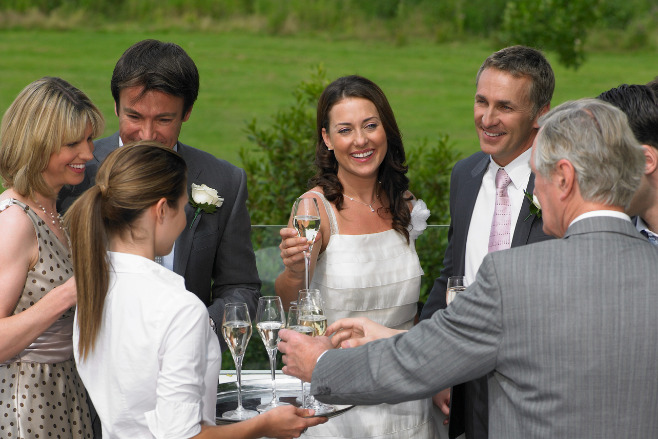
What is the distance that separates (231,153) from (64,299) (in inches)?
566

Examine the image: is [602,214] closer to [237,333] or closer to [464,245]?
[237,333]

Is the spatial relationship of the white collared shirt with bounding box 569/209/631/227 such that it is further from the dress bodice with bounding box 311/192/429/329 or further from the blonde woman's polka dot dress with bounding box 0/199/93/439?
the blonde woman's polka dot dress with bounding box 0/199/93/439

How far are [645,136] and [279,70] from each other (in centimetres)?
1846

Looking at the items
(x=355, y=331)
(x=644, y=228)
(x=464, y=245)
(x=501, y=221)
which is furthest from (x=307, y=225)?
(x=644, y=228)

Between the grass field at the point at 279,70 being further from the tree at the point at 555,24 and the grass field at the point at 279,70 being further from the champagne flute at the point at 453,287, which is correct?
the champagne flute at the point at 453,287

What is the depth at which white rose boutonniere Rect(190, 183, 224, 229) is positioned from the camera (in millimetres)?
3750

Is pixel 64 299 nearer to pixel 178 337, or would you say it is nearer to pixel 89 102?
pixel 178 337

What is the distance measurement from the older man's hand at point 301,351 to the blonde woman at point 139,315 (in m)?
0.27

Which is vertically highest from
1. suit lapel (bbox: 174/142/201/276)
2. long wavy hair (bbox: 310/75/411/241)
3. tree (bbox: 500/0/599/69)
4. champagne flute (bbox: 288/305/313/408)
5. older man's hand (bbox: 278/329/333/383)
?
tree (bbox: 500/0/599/69)

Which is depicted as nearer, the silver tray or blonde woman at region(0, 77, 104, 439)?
blonde woman at region(0, 77, 104, 439)

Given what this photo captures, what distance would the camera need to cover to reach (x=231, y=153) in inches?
677

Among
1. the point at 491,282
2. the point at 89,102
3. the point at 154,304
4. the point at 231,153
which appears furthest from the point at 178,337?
the point at 231,153

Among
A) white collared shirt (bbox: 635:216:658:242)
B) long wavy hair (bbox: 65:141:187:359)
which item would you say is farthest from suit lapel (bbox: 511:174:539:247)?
long wavy hair (bbox: 65:141:187:359)

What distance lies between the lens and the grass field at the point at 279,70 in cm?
1905
